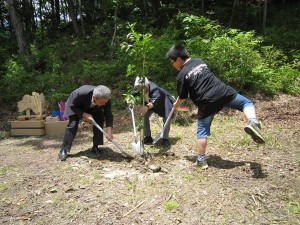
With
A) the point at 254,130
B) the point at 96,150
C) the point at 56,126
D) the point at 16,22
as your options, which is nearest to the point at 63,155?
the point at 96,150

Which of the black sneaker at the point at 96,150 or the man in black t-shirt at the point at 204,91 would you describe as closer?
the man in black t-shirt at the point at 204,91

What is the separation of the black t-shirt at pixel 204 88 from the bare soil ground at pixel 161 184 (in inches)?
36.3

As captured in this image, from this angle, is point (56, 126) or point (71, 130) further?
point (56, 126)

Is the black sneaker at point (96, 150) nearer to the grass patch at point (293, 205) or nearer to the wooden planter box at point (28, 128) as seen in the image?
the wooden planter box at point (28, 128)

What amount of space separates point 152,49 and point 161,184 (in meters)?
4.30

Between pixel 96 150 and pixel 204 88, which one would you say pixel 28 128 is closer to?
pixel 96 150

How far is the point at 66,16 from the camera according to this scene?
20453 millimetres

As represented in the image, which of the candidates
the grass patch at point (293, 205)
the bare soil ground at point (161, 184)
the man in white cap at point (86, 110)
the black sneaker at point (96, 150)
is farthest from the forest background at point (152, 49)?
the grass patch at point (293, 205)

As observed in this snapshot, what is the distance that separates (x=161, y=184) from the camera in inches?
145

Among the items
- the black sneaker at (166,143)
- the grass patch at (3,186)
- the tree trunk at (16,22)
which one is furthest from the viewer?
the tree trunk at (16,22)

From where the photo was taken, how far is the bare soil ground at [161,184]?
3.03 m

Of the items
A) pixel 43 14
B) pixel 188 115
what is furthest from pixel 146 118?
pixel 43 14

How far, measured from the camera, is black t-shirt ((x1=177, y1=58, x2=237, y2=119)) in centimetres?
384

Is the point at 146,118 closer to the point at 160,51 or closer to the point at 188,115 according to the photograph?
the point at 188,115
